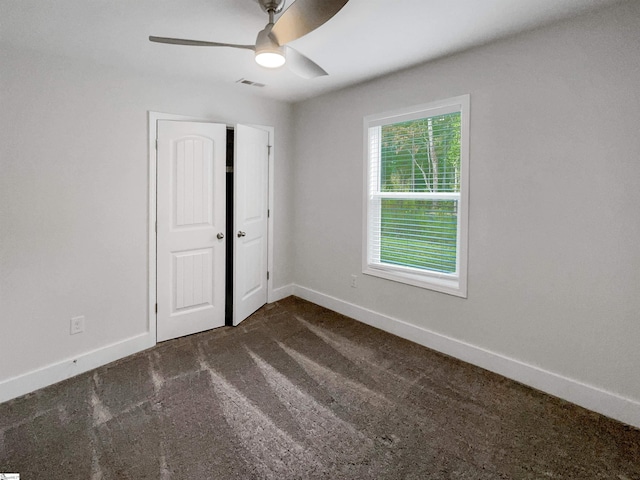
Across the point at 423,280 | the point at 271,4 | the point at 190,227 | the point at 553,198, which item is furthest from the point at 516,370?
the point at 190,227

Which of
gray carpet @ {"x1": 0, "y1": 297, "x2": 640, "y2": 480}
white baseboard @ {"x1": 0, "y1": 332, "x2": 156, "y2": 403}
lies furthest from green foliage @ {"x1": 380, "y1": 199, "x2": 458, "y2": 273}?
white baseboard @ {"x1": 0, "y1": 332, "x2": 156, "y2": 403}

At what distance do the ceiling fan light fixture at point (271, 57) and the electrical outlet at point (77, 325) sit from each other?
7.80ft

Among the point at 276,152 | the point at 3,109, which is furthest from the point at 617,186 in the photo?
the point at 3,109

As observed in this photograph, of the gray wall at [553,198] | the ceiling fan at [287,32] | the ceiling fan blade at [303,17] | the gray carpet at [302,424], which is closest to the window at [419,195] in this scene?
the gray wall at [553,198]

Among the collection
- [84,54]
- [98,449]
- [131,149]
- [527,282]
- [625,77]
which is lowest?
[98,449]

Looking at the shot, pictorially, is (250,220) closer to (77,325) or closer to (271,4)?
(77,325)

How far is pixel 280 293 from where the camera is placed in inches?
167

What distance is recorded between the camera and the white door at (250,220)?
134 inches

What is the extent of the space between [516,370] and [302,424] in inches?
63.7

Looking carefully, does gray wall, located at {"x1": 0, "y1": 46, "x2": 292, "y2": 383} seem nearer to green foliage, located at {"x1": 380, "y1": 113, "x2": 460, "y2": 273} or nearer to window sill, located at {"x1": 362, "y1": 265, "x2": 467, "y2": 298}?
green foliage, located at {"x1": 380, "y1": 113, "x2": 460, "y2": 273}

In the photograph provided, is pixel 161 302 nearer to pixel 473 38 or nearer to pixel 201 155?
pixel 201 155

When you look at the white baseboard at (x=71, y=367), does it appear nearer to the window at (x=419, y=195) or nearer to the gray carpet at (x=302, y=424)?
the gray carpet at (x=302, y=424)

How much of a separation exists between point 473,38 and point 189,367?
3233 mm

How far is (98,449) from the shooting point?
1.80 metres
